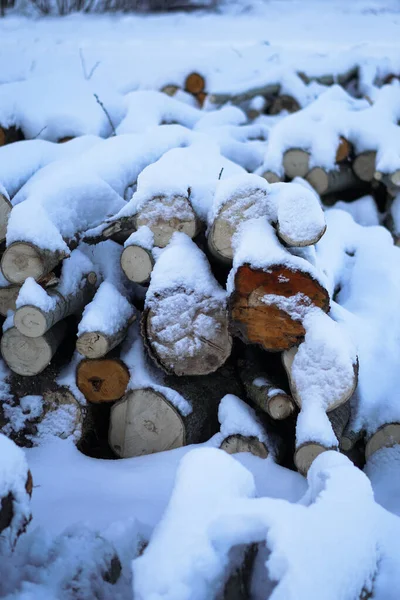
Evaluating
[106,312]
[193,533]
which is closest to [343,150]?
[106,312]

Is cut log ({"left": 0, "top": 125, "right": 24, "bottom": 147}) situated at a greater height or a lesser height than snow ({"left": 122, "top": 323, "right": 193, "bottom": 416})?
greater

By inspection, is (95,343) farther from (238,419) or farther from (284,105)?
(284,105)

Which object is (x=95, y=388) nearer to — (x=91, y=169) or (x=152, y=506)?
(x=152, y=506)

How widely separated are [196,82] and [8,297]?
3766 millimetres

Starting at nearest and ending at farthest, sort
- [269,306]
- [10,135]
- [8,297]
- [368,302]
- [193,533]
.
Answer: [193,533] < [269,306] < [8,297] < [368,302] < [10,135]

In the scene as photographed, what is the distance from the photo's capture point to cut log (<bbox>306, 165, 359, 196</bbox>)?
14.1ft

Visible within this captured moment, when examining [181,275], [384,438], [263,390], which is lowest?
[384,438]

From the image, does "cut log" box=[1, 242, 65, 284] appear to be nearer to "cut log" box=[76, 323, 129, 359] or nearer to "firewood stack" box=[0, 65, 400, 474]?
"firewood stack" box=[0, 65, 400, 474]

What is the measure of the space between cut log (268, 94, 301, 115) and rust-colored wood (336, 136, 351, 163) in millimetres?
1187

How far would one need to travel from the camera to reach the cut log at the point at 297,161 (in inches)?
168

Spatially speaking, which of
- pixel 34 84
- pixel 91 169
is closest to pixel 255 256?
pixel 91 169

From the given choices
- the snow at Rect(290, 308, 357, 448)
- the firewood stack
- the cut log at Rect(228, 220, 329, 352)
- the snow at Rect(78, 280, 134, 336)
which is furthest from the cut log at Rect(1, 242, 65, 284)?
the snow at Rect(290, 308, 357, 448)

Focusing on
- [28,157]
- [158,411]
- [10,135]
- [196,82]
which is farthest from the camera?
[196,82]

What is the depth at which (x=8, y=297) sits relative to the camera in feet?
8.99
